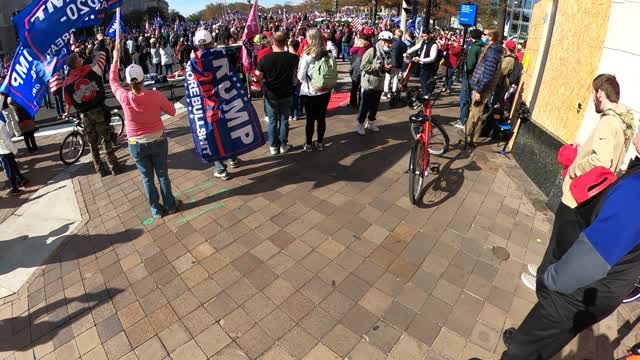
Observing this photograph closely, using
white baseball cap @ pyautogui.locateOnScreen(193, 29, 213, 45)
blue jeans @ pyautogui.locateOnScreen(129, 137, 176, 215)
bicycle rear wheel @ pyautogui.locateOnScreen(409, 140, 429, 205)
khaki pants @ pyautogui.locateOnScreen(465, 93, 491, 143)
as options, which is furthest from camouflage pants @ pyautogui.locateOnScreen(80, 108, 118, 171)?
khaki pants @ pyautogui.locateOnScreen(465, 93, 491, 143)

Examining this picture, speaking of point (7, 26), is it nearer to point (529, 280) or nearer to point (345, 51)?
point (345, 51)

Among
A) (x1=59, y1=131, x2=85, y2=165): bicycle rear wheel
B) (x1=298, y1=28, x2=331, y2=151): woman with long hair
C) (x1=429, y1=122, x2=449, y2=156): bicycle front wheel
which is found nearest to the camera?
(x1=298, y1=28, x2=331, y2=151): woman with long hair

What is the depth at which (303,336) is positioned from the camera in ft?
9.34

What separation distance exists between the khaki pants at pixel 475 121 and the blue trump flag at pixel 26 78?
248 inches

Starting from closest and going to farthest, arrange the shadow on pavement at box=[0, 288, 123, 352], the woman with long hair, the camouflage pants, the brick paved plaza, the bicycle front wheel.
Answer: the brick paved plaza < the shadow on pavement at box=[0, 288, 123, 352] < the woman with long hair < the camouflage pants < the bicycle front wheel

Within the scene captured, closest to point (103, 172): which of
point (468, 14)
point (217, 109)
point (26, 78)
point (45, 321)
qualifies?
point (26, 78)

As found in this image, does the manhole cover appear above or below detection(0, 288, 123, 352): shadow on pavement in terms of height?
above

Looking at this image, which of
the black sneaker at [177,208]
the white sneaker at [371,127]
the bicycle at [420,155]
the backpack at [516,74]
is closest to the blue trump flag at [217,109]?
the black sneaker at [177,208]

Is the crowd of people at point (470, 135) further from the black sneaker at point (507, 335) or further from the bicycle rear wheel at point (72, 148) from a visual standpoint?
the bicycle rear wheel at point (72, 148)

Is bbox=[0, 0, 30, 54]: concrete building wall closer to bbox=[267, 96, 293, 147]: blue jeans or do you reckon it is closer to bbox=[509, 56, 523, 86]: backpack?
bbox=[267, 96, 293, 147]: blue jeans

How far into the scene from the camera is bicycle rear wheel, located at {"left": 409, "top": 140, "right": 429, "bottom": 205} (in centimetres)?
431

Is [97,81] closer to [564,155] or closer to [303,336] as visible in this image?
[303,336]

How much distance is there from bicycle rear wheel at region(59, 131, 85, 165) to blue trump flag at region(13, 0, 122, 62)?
325 cm

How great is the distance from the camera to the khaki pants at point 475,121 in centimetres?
622
